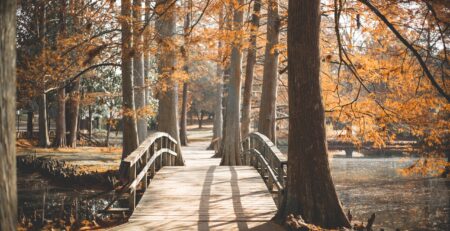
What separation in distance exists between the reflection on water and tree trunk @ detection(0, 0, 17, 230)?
12375 millimetres

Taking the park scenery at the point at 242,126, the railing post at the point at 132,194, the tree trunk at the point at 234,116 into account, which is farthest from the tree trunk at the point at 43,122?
the railing post at the point at 132,194

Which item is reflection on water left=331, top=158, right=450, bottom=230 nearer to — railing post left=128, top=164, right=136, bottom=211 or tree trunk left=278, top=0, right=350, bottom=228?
tree trunk left=278, top=0, right=350, bottom=228

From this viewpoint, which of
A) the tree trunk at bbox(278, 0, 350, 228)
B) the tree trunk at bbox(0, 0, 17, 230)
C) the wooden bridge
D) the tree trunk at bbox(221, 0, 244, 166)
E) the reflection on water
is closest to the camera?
the tree trunk at bbox(0, 0, 17, 230)

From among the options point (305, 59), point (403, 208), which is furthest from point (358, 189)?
point (305, 59)

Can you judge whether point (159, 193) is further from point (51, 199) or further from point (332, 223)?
point (51, 199)

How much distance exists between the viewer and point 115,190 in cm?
1359

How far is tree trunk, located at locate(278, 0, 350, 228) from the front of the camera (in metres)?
7.23

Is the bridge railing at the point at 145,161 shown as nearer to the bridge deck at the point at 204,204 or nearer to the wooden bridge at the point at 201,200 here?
the wooden bridge at the point at 201,200

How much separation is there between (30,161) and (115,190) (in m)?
6.78

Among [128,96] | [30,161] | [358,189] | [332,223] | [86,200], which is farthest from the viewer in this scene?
[358,189]

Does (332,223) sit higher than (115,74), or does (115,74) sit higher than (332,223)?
(115,74)

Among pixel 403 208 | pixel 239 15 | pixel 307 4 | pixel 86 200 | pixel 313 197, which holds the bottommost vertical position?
pixel 403 208

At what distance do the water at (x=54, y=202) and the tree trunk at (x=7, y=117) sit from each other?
18.9 ft

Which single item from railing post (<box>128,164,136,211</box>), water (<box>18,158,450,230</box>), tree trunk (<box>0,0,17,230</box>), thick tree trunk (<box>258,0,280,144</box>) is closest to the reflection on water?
water (<box>18,158,450,230</box>)
